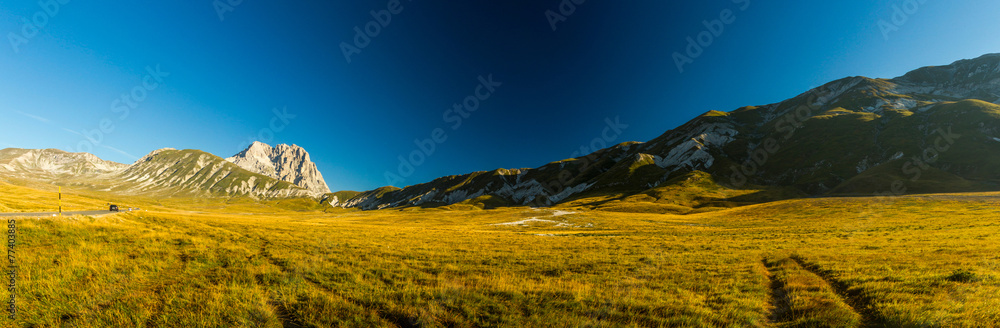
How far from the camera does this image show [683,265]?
1642 cm

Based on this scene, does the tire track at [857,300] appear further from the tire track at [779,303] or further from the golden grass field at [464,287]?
the tire track at [779,303]

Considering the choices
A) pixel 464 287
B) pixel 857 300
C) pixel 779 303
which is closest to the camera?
pixel 857 300

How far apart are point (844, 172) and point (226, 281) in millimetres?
204213

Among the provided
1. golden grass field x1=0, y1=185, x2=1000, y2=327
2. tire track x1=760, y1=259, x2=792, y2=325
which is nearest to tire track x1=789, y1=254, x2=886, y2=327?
golden grass field x1=0, y1=185, x2=1000, y2=327

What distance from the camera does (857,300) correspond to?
32.1ft

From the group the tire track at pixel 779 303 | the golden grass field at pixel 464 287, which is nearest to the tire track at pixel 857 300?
the golden grass field at pixel 464 287

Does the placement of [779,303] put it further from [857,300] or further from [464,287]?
[464,287]

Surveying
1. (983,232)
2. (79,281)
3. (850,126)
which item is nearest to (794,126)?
(850,126)

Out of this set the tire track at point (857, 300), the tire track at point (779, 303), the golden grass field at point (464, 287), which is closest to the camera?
the golden grass field at point (464, 287)

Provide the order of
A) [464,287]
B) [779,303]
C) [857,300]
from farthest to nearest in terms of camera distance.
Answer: [464,287], [779,303], [857,300]

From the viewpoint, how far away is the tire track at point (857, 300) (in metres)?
8.23

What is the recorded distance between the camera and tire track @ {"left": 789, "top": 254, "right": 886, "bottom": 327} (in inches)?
324

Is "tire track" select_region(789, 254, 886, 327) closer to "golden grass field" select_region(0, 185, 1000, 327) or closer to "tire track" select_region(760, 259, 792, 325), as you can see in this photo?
"golden grass field" select_region(0, 185, 1000, 327)

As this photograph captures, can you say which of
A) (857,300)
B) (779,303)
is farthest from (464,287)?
(857,300)
